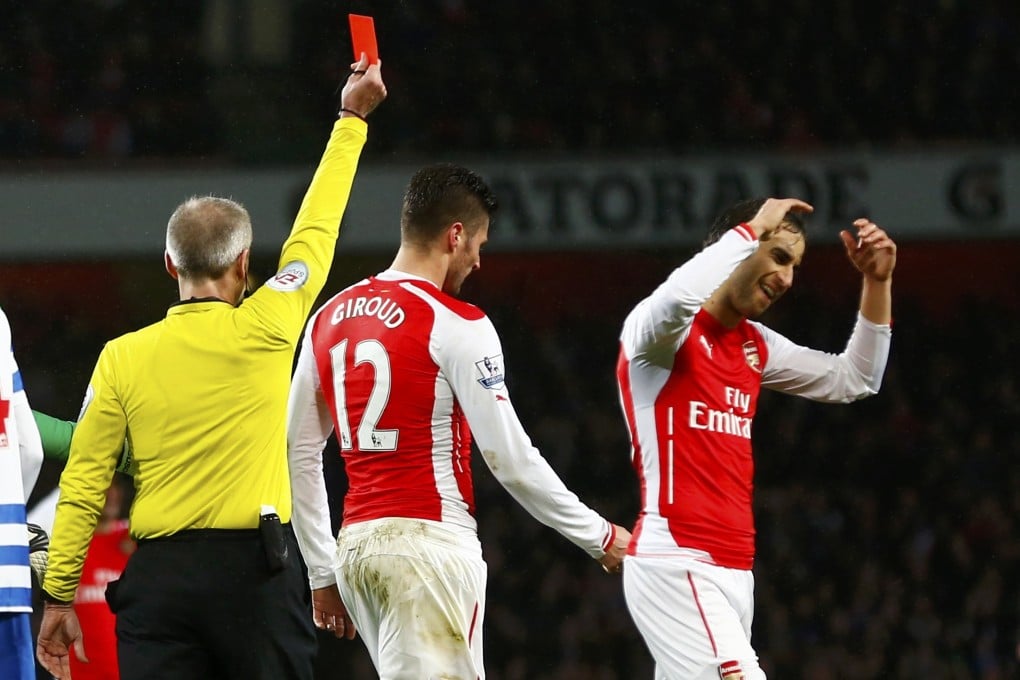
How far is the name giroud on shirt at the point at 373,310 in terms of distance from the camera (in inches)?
135

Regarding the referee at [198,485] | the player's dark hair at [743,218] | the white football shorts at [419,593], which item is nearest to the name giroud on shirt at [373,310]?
the referee at [198,485]

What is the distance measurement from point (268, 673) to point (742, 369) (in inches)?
60.4

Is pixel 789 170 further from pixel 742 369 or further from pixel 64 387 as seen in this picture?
pixel 742 369

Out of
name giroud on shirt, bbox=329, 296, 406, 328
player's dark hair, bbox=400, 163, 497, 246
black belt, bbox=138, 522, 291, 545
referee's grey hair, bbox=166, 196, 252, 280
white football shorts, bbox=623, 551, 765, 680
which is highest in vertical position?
player's dark hair, bbox=400, 163, 497, 246

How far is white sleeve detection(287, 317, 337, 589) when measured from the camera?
3627 millimetres

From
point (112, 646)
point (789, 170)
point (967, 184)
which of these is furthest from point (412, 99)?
point (112, 646)

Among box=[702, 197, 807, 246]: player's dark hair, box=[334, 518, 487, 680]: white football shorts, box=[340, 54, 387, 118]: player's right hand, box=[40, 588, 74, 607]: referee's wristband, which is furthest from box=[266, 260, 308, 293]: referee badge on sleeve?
box=[702, 197, 807, 246]: player's dark hair

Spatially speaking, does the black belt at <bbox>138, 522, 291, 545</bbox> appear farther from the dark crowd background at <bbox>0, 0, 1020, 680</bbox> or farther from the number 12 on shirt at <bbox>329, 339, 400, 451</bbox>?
the dark crowd background at <bbox>0, 0, 1020, 680</bbox>

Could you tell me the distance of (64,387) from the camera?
42.7ft

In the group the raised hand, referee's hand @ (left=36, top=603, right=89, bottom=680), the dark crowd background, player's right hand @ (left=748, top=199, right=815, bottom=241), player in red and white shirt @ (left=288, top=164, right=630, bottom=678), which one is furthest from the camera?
the dark crowd background

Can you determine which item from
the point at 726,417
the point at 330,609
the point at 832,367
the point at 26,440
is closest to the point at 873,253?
the point at 832,367

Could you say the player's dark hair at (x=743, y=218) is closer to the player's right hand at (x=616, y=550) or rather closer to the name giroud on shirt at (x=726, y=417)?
the name giroud on shirt at (x=726, y=417)

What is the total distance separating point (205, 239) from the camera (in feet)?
10.6

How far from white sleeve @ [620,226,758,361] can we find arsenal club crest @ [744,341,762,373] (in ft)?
1.01
